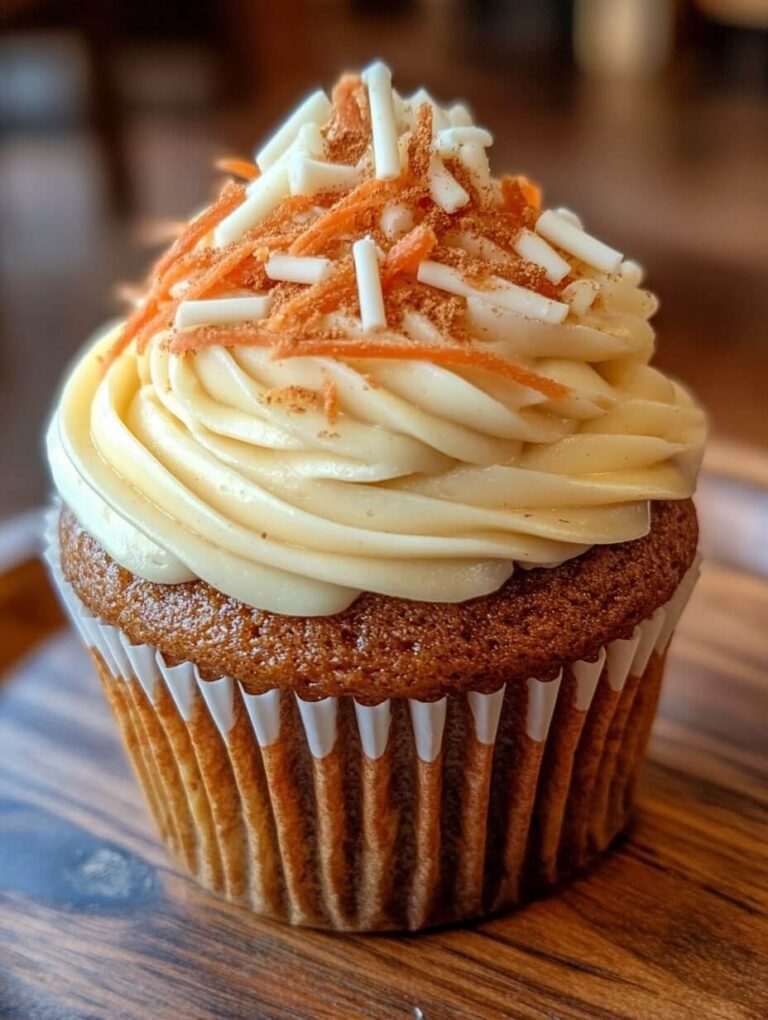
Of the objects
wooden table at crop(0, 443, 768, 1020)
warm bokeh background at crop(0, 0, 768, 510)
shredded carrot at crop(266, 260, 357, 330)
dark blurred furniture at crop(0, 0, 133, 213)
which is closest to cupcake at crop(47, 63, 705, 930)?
shredded carrot at crop(266, 260, 357, 330)

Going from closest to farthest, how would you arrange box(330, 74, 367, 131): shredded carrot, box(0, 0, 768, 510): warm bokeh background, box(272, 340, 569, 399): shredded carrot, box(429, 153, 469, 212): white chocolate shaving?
box(272, 340, 569, 399): shredded carrot, box(429, 153, 469, 212): white chocolate shaving, box(330, 74, 367, 131): shredded carrot, box(0, 0, 768, 510): warm bokeh background

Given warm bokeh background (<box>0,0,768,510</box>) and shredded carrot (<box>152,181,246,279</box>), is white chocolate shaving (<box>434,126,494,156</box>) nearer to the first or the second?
shredded carrot (<box>152,181,246,279</box>)

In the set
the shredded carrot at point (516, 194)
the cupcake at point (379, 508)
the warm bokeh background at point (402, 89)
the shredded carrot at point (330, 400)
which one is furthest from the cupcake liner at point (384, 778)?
the warm bokeh background at point (402, 89)

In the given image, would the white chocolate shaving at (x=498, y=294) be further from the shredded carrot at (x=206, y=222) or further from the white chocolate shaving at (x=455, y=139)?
the shredded carrot at (x=206, y=222)

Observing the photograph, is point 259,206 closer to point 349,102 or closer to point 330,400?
point 349,102

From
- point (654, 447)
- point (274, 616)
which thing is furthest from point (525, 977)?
point (654, 447)

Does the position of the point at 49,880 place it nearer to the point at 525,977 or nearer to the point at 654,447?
the point at 525,977

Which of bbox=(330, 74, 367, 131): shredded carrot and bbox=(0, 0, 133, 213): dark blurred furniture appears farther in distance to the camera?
bbox=(0, 0, 133, 213): dark blurred furniture

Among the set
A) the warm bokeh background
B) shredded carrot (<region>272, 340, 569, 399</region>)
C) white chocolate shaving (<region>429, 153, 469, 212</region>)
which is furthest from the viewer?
the warm bokeh background
